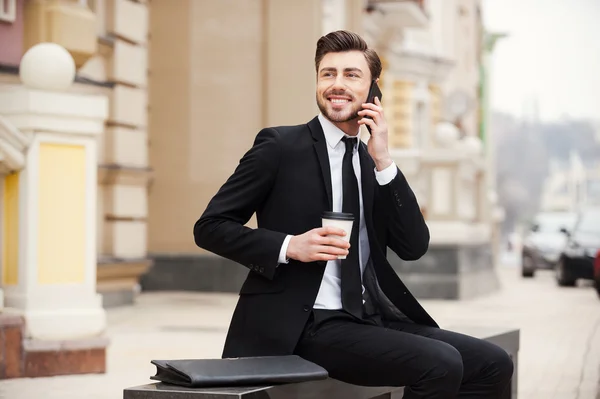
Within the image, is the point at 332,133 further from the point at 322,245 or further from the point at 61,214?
the point at 61,214

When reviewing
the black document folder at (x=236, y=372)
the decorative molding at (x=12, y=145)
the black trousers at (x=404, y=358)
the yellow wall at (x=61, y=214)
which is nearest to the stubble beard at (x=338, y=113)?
the black trousers at (x=404, y=358)

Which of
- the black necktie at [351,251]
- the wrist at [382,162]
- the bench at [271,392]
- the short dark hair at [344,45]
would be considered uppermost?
the short dark hair at [344,45]

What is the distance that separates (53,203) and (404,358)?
16.2 feet

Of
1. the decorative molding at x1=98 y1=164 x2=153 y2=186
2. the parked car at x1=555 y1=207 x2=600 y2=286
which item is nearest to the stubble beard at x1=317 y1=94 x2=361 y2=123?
the decorative molding at x1=98 y1=164 x2=153 y2=186

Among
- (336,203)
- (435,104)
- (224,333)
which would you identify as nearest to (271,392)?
(336,203)

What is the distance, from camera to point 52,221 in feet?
27.1

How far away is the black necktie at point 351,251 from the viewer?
13.7ft

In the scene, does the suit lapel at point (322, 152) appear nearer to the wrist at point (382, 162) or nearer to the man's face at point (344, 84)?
the man's face at point (344, 84)

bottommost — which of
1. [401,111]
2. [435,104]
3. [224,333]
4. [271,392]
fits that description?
[224,333]

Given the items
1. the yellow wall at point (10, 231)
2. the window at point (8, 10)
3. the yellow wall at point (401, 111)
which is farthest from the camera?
the yellow wall at point (401, 111)

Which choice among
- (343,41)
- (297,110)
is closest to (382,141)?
(343,41)

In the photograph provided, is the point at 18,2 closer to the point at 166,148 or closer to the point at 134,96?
the point at 134,96

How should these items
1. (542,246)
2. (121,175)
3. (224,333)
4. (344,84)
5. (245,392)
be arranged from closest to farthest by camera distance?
(245,392) → (344,84) → (224,333) → (121,175) → (542,246)

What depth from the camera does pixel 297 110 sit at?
18.4 metres
